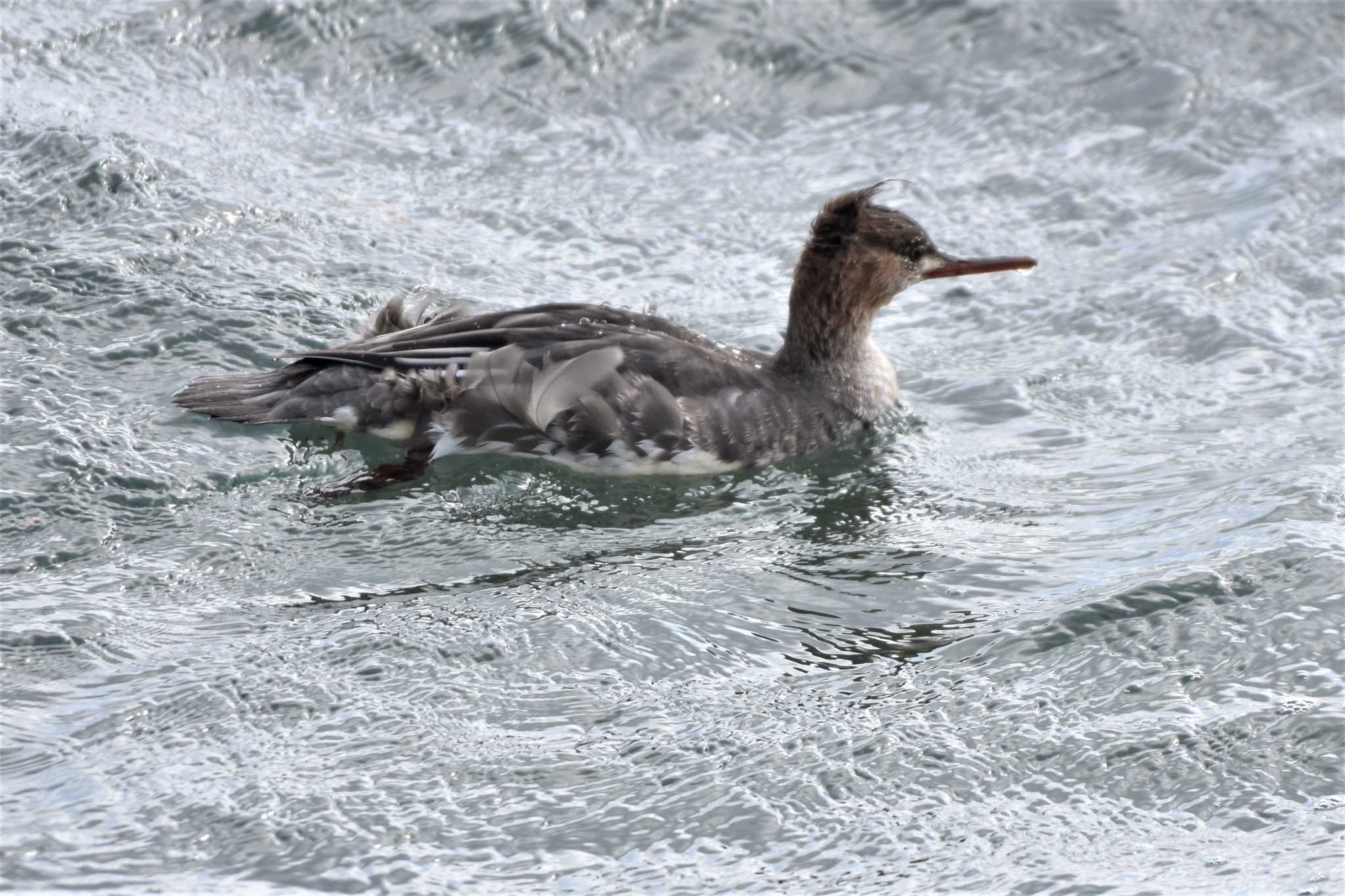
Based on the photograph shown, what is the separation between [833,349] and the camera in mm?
8172

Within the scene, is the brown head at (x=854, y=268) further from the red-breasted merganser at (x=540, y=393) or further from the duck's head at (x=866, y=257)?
the red-breasted merganser at (x=540, y=393)

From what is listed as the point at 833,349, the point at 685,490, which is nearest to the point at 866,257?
the point at 833,349

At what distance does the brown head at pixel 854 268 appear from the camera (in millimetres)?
7992

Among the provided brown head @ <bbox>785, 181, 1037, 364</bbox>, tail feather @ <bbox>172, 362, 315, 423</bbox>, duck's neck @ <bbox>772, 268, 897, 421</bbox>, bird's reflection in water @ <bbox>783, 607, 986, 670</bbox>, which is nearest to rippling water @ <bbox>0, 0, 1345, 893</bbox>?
bird's reflection in water @ <bbox>783, 607, 986, 670</bbox>

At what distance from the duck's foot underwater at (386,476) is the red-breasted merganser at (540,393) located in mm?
12

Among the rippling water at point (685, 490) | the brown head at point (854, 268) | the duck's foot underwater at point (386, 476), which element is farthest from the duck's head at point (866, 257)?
the duck's foot underwater at point (386, 476)

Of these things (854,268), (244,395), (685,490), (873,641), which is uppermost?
(854,268)

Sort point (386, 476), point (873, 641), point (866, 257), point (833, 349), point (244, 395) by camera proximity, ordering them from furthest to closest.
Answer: point (833, 349) → point (866, 257) → point (244, 395) → point (386, 476) → point (873, 641)

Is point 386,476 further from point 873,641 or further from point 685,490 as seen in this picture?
point 873,641

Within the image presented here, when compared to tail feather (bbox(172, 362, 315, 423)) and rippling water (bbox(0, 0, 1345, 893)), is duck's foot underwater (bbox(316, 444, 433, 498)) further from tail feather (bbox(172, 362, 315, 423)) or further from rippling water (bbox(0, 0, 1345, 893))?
tail feather (bbox(172, 362, 315, 423))

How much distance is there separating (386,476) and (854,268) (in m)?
2.51

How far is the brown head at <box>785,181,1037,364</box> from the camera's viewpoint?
7992mm

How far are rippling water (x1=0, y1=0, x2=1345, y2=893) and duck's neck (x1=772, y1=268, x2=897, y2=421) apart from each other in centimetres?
33

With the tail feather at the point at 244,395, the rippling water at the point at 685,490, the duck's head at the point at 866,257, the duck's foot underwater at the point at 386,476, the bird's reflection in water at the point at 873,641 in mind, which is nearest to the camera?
the rippling water at the point at 685,490
